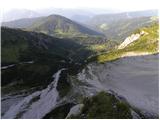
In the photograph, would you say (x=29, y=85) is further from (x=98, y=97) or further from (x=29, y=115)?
(x=98, y=97)

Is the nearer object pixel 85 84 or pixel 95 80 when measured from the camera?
pixel 85 84

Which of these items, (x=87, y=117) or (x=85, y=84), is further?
(x=85, y=84)

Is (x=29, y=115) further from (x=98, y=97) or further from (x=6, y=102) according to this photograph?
(x=98, y=97)

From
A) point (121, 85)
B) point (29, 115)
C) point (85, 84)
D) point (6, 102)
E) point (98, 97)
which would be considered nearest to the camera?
point (98, 97)

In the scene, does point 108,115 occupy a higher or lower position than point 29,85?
higher

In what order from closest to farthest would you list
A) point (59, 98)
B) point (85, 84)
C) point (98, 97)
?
point (98, 97) → point (59, 98) → point (85, 84)

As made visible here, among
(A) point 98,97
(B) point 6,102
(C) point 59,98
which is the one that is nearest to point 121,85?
(C) point 59,98

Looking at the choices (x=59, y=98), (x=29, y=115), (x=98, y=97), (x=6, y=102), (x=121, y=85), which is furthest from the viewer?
(x=121, y=85)

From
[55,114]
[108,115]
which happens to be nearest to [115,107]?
[108,115]

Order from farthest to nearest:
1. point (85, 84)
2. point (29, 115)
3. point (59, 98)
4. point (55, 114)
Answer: point (85, 84), point (59, 98), point (29, 115), point (55, 114)
